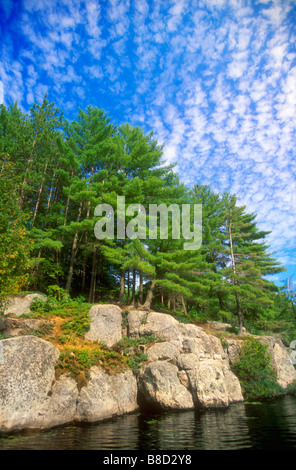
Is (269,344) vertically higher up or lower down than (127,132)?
lower down

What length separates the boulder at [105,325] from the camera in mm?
12094

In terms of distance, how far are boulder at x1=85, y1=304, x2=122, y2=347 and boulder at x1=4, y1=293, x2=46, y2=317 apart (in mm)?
3695

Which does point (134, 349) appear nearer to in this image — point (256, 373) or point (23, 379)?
point (23, 379)

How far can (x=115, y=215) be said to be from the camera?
18656 mm

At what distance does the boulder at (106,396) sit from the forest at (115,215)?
6177 millimetres

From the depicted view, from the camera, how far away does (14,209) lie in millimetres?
10945

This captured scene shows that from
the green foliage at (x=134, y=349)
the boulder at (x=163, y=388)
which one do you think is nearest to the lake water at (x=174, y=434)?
the boulder at (x=163, y=388)

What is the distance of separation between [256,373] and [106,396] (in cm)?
954

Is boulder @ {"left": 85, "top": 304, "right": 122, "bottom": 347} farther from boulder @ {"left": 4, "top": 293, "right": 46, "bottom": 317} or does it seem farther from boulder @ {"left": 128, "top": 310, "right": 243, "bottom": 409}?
boulder @ {"left": 4, "top": 293, "right": 46, "bottom": 317}

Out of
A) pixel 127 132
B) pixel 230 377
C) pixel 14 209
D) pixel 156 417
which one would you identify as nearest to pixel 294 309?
pixel 230 377

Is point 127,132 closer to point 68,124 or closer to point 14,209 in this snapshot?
point 68,124

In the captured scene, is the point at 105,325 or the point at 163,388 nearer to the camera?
the point at 163,388

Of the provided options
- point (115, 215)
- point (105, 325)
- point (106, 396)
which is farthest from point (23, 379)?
point (115, 215)
